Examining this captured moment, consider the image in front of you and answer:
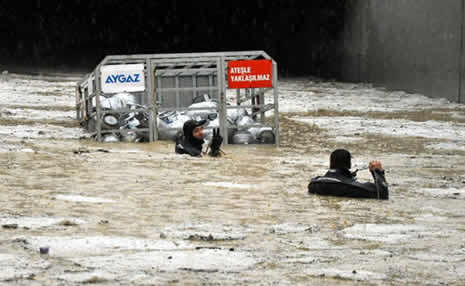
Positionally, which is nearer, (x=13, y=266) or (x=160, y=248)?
(x=13, y=266)

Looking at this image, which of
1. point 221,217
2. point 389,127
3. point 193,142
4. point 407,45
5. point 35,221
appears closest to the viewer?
point 35,221

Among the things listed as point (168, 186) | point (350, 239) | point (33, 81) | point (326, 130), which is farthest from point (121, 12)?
point (350, 239)

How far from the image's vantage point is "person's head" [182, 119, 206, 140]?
13.8 m

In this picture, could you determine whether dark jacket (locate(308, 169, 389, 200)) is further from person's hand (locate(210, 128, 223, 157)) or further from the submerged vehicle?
the submerged vehicle

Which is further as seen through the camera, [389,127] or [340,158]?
[389,127]

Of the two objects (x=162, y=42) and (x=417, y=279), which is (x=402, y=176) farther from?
(x=162, y=42)

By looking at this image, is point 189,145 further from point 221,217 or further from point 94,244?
point 94,244

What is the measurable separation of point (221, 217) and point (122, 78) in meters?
9.53

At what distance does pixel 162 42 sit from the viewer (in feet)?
130

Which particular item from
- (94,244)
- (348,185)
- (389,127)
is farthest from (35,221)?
(389,127)

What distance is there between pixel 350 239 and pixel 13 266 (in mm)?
2915

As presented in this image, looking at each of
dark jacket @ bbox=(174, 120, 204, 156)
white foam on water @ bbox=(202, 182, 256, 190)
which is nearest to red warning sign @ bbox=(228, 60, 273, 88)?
dark jacket @ bbox=(174, 120, 204, 156)

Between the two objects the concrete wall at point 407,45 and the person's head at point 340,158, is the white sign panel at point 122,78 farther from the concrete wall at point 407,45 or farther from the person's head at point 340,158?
the concrete wall at point 407,45

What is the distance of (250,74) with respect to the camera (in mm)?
17703
